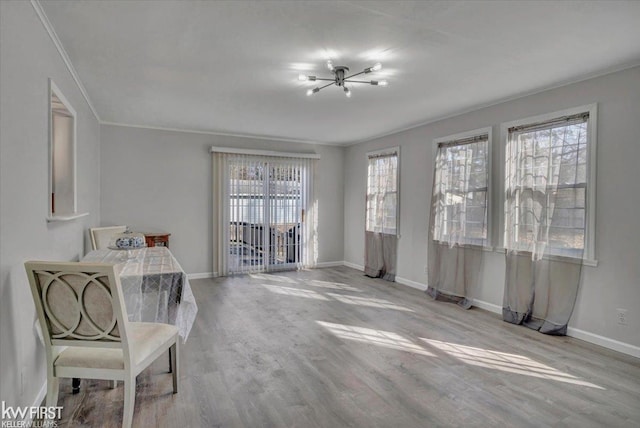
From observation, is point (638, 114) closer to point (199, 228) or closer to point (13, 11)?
point (13, 11)

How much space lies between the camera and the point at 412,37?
2.70 m

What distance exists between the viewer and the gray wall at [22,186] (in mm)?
1750

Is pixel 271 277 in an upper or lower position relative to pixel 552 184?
lower

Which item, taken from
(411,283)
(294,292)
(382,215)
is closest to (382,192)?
(382,215)

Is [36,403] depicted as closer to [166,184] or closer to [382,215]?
[166,184]

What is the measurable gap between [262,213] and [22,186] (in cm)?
477

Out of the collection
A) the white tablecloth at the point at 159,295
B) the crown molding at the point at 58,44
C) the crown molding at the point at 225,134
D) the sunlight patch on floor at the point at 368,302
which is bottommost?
the sunlight patch on floor at the point at 368,302

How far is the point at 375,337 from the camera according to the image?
359 centimetres

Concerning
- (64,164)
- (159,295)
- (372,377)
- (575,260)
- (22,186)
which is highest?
(64,164)

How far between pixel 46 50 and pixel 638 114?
16.1ft

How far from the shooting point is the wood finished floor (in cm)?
224

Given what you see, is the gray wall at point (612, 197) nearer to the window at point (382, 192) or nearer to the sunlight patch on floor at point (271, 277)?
the window at point (382, 192)

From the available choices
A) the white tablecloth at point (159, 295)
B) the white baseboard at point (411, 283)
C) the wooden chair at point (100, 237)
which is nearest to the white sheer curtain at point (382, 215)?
the white baseboard at point (411, 283)

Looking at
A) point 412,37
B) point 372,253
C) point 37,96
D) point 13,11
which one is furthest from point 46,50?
point 372,253
